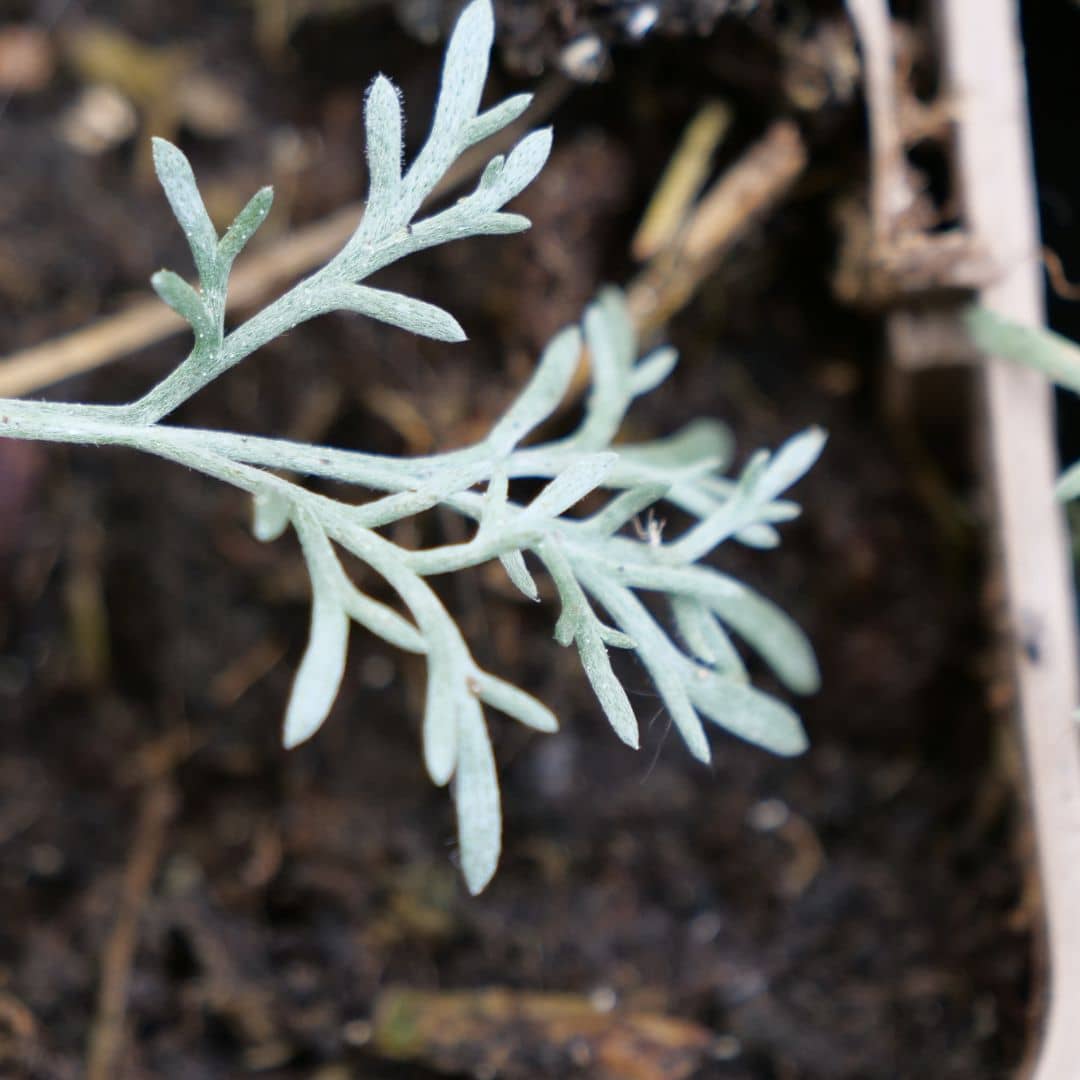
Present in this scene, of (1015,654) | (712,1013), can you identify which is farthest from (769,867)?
(1015,654)

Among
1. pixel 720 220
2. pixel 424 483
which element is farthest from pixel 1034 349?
pixel 424 483

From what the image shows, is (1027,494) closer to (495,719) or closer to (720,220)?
(720,220)

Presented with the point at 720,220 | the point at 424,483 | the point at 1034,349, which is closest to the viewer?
the point at 424,483

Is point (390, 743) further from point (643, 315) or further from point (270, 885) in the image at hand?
point (643, 315)

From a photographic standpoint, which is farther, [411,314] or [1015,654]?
[1015,654]

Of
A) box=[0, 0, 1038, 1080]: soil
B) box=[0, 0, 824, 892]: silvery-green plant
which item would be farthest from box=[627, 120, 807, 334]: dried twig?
box=[0, 0, 824, 892]: silvery-green plant
